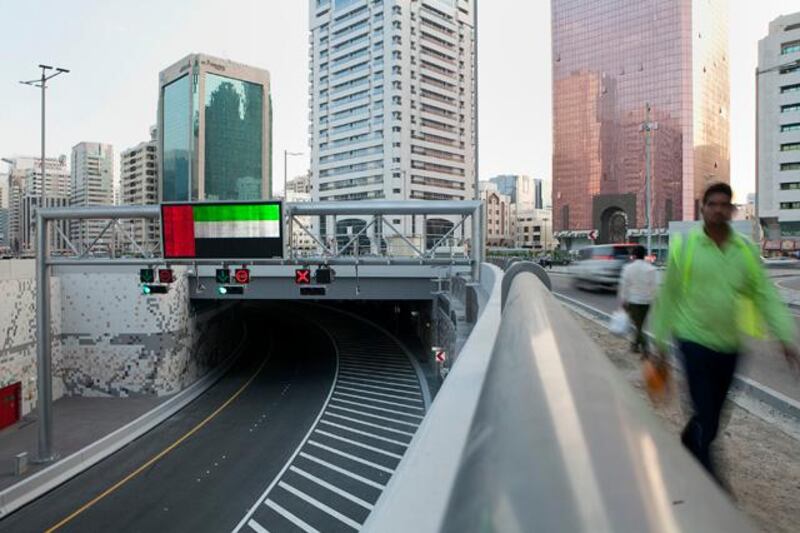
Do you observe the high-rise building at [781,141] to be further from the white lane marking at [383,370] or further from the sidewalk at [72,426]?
the sidewalk at [72,426]

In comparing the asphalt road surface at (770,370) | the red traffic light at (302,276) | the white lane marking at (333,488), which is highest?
the red traffic light at (302,276)

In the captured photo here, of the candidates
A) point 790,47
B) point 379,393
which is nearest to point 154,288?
point 379,393

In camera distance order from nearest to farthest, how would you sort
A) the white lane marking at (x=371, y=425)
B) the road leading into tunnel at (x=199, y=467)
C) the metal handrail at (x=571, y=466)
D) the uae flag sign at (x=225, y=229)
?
the metal handrail at (x=571, y=466) → the road leading into tunnel at (x=199, y=467) → the uae flag sign at (x=225, y=229) → the white lane marking at (x=371, y=425)

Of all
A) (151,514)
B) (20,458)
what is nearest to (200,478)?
(151,514)

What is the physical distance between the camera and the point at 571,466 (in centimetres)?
77

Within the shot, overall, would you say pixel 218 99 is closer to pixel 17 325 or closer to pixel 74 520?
pixel 17 325

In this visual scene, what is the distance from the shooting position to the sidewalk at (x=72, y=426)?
18.9 metres

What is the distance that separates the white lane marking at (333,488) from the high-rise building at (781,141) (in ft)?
209

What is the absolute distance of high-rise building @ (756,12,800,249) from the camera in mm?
62188

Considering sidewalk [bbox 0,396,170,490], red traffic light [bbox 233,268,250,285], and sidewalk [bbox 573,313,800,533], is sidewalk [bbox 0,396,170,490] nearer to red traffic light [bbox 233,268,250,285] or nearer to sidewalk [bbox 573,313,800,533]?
red traffic light [bbox 233,268,250,285]

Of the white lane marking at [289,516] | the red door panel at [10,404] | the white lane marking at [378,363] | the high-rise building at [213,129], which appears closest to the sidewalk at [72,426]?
the red door panel at [10,404]

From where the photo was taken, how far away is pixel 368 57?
10575cm

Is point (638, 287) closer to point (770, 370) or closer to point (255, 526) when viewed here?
point (770, 370)

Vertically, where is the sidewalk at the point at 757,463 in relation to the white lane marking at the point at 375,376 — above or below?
above
